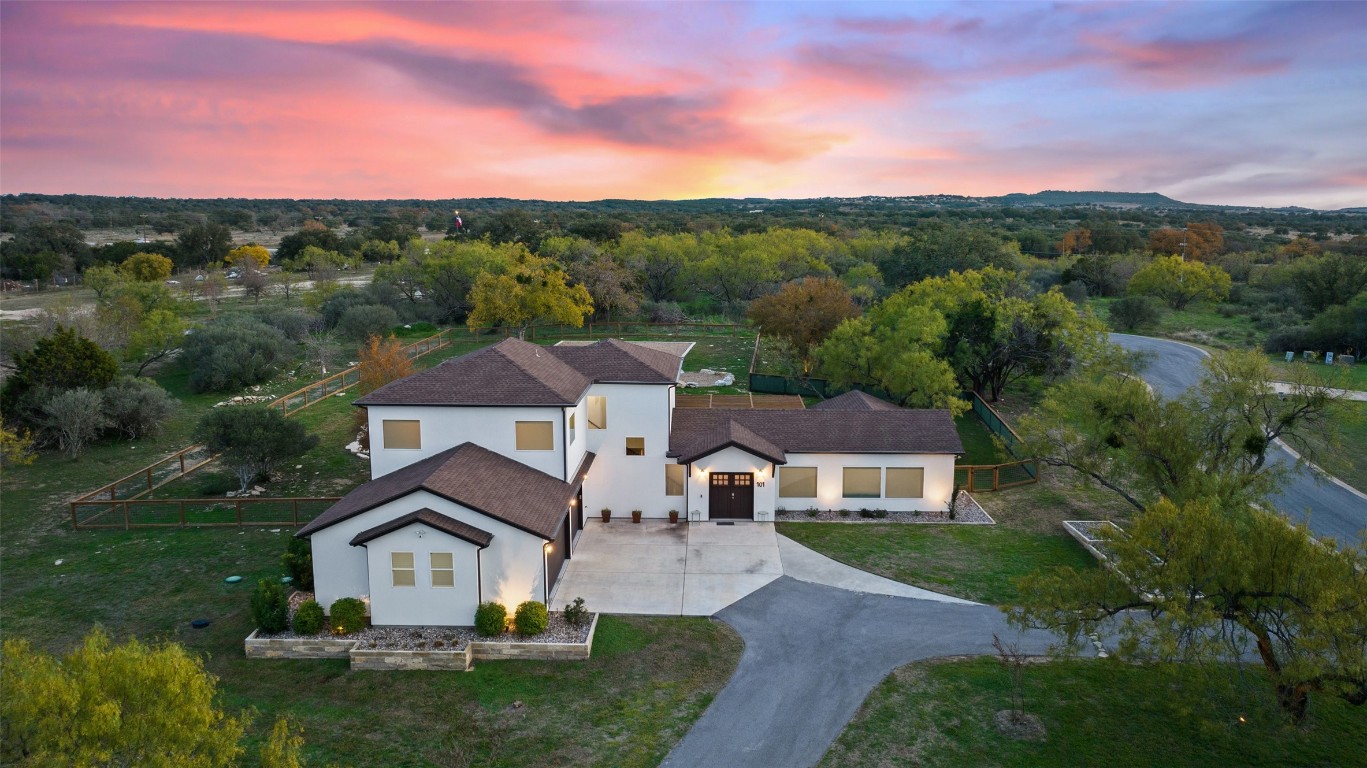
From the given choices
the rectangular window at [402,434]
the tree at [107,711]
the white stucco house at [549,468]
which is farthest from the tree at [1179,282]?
the tree at [107,711]

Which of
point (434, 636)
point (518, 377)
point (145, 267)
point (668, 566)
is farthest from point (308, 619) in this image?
point (145, 267)

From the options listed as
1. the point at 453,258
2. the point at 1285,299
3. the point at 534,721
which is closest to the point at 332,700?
the point at 534,721

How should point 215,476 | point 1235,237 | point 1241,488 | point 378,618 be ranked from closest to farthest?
point 378,618 → point 1241,488 → point 215,476 → point 1235,237

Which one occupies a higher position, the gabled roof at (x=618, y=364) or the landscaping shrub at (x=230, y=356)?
the gabled roof at (x=618, y=364)

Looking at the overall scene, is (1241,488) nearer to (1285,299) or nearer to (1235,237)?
(1285,299)

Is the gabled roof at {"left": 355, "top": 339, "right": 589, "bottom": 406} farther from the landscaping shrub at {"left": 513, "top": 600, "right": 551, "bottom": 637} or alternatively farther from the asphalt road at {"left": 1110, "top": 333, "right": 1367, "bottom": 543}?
the asphalt road at {"left": 1110, "top": 333, "right": 1367, "bottom": 543}

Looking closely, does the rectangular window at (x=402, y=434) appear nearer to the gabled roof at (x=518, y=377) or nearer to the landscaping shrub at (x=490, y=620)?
the gabled roof at (x=518, y=377)

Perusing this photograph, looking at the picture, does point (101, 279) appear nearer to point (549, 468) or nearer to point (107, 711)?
point (549, 468)
